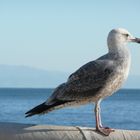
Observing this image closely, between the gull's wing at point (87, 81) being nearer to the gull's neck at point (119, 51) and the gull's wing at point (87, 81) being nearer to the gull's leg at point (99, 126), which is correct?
the gull's neck at point (119, 51)

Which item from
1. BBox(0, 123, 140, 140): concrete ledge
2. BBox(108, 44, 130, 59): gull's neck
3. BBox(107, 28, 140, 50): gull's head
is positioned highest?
BBox(107, 28, 140, 50): gull's head

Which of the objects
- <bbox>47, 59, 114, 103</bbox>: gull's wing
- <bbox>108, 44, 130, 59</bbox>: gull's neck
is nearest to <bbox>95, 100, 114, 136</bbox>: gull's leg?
<bbox>47, 59, 114, 103</bbox>: gull's wing

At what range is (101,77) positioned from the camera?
272 inches

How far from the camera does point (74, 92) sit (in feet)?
22.5

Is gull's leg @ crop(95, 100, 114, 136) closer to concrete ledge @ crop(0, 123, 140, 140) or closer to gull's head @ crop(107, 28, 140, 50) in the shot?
concrete ledge @ crop(0, 123, 140, 140)

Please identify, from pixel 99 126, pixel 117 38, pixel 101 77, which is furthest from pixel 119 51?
pixel 99 126

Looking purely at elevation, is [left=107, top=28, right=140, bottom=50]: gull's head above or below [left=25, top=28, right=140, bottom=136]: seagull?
above

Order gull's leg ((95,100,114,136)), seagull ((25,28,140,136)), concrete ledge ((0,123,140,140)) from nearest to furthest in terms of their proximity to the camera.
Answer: concrete ledge ((0,123,140,140)) < gull's leg ((95,100,114,136)) < seagull ((25,28,140,136))

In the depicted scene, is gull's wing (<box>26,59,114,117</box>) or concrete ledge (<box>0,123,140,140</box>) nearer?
concrete ledge (<box>0,123,140,140</box>)

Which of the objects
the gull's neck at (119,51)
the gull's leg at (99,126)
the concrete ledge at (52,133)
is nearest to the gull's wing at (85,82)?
the gull's neck at (119,51)

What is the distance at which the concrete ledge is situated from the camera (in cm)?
488

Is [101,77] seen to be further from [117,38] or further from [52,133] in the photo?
[52,133]

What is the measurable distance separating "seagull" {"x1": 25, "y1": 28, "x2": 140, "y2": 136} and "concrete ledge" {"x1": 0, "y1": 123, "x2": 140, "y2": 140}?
55.8 inches

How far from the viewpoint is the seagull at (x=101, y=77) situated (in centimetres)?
667
